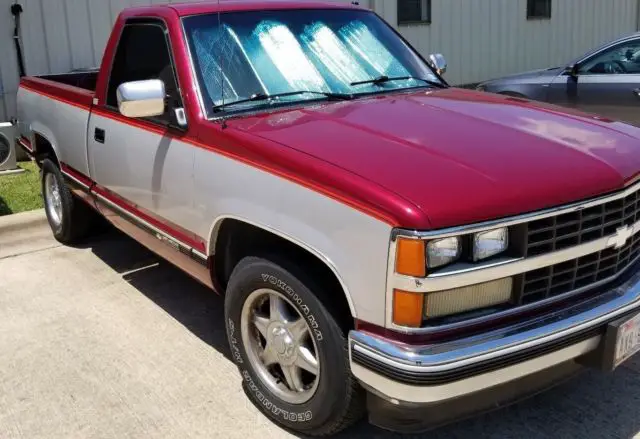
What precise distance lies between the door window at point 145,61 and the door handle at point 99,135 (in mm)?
177

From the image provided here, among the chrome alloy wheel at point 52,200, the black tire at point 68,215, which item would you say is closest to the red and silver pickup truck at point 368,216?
the black tire at point 68,215

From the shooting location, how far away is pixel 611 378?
3531 mm

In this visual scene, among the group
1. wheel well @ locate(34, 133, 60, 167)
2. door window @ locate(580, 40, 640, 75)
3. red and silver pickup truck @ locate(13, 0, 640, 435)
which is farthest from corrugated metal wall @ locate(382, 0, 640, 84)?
red and silver pickup truck @ locate(13, 0, 640, 435)

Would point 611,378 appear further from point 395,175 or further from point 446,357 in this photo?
point 395,175

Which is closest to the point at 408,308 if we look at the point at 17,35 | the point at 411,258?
the point at 411,258

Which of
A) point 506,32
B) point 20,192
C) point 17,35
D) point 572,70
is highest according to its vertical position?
point 17,35

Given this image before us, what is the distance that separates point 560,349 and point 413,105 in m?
1.50

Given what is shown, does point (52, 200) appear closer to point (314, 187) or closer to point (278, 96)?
point (278, 96)

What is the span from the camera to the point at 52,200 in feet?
19.7

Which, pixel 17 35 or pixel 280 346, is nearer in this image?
pixel 280 346

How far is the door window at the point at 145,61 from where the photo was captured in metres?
3.78

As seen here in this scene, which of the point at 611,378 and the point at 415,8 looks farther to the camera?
the point at 415,8

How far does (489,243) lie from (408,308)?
A: 1.25 ft

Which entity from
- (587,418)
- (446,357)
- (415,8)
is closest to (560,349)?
(446,357)
